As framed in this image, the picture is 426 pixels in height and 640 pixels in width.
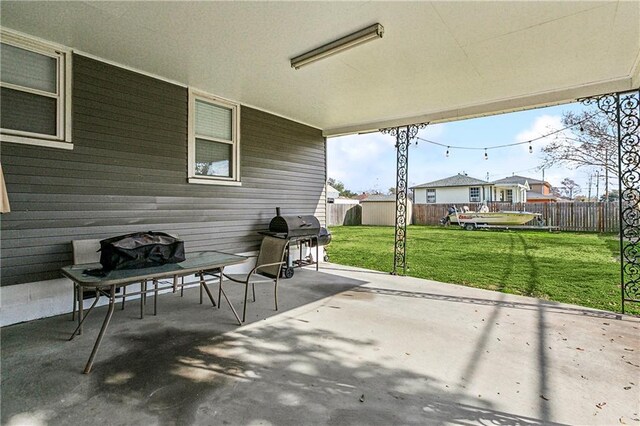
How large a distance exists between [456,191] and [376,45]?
827 inches

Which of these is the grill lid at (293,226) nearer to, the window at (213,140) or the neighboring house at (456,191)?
the window at (213,140)

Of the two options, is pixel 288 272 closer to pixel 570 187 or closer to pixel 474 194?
pixel 474 194

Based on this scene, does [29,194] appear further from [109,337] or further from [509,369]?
[509,369]

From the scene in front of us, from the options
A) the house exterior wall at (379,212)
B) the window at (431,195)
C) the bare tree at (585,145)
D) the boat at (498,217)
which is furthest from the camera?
the window at (431,195)

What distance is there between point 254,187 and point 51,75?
121 inches

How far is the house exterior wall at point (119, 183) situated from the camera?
3248 mm

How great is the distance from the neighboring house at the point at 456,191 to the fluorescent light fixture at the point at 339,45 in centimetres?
2038

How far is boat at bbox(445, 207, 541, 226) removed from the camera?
1384 centimetres

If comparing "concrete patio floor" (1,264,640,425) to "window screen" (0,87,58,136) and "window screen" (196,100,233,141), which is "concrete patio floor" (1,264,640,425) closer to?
"window screen" (0,87,58,136)

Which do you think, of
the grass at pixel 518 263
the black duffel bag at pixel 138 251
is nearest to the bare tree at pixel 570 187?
the grass at pixel 518 263

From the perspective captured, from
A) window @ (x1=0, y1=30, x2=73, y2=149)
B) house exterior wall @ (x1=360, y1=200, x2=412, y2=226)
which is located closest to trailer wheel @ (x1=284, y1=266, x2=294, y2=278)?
window @ (x1=0, y1=30, x2=73, y2=149)

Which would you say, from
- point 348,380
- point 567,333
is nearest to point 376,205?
point 567,333

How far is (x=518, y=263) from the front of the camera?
6750 mm

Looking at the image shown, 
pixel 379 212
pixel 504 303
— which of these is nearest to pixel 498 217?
pixel 379 212
